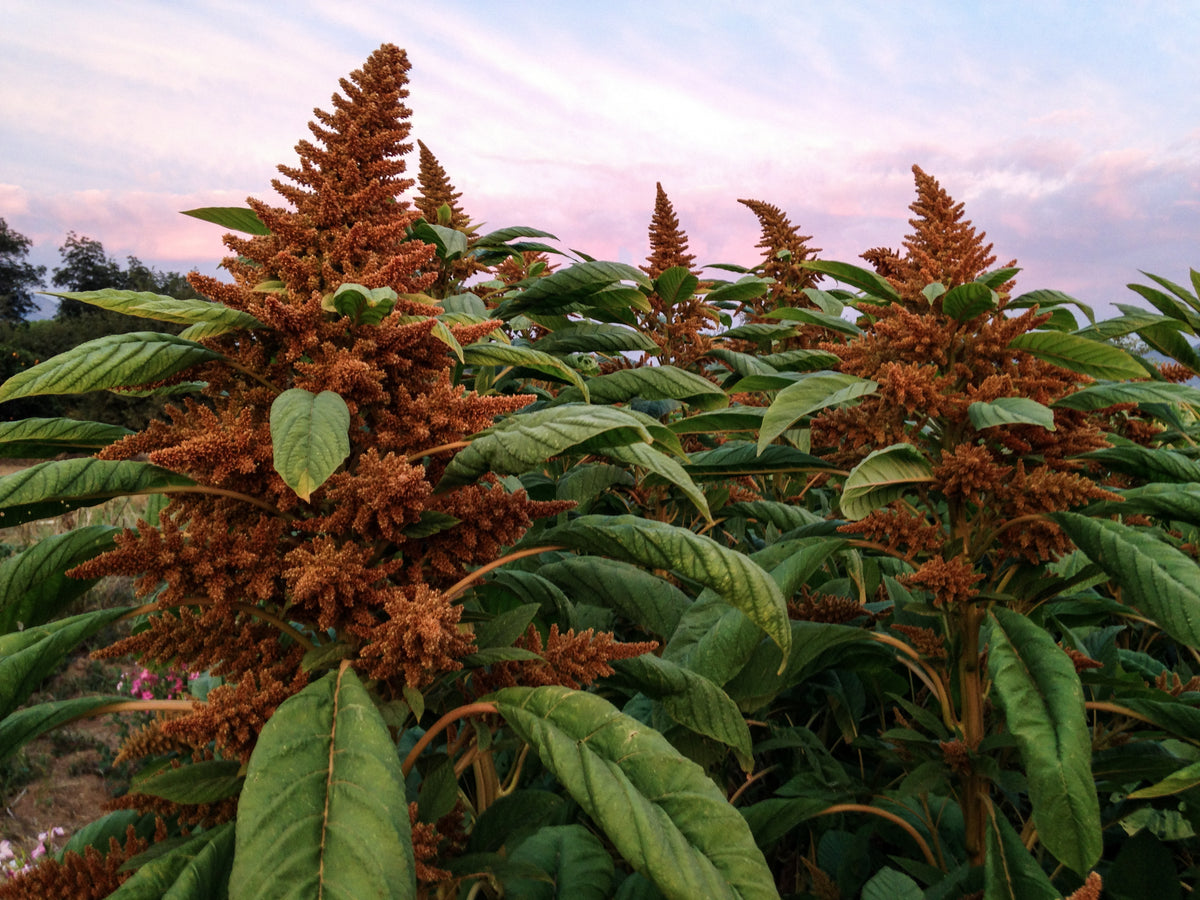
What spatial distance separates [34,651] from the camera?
1.12m

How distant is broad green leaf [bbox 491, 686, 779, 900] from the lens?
0.88 m

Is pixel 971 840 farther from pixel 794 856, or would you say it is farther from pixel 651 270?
pixel 651 270

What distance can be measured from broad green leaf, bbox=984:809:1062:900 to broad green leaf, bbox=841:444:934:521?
0.69m

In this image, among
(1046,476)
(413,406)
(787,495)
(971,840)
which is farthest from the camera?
(787,495)

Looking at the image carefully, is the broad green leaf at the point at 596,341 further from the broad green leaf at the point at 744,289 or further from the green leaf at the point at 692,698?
the green leaf at the point at 692,698

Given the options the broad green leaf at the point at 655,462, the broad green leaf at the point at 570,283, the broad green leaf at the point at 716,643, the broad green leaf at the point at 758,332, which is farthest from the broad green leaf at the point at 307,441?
the broad green leaf at the point at 758,332

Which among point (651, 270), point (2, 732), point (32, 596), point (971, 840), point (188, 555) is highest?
point (651, 270)

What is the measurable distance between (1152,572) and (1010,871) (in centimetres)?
65

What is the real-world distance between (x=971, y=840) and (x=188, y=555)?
1.77 metres

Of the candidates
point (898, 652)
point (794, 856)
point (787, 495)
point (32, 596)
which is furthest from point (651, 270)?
point (32, 596)

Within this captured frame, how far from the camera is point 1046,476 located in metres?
1.55

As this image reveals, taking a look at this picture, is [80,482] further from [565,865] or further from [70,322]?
[70,322]

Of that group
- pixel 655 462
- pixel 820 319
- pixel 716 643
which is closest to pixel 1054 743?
pixel 716 643

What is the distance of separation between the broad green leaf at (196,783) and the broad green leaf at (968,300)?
170 cm
